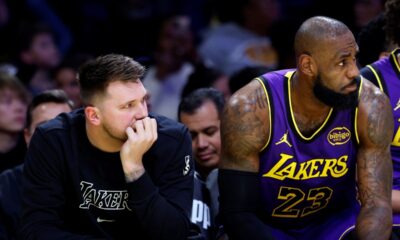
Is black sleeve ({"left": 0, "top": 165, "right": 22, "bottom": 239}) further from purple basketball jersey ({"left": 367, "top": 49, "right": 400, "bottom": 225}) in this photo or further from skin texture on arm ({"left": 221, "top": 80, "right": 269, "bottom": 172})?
purple basketball jersey ({"left": 367, "top": 49, "right": 400, "bottom": 225})

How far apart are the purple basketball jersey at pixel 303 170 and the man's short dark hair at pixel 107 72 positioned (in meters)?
0.57

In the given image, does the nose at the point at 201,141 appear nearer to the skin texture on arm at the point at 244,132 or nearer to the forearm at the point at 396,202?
the skin texture on arm at the point at 244,132

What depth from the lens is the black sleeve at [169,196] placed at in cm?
344

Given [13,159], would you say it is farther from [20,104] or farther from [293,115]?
[293,115]

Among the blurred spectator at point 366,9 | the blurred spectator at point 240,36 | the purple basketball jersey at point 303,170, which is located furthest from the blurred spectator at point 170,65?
the purple basketball jersey at point 303,170

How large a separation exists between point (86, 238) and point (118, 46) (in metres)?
3.81

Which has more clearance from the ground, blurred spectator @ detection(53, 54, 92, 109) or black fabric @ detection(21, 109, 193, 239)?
black fabric @ detection(21, 109, 193, 239)

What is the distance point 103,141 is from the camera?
11.9ft

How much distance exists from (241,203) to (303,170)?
31 centimetres

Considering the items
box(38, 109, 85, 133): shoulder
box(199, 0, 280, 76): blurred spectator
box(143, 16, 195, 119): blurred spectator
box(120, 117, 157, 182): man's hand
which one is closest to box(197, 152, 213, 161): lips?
box(38, 109, 85, 133): shoulder

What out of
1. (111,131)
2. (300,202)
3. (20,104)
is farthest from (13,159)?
(300,202)

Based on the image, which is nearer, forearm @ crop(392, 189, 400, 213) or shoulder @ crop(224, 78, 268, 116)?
shoulder @ crop(224, 78, 268, 116)

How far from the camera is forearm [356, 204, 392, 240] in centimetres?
346

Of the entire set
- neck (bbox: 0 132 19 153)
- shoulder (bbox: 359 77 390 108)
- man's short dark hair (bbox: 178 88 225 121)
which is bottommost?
neck (bbox: 0 132 19 153)
